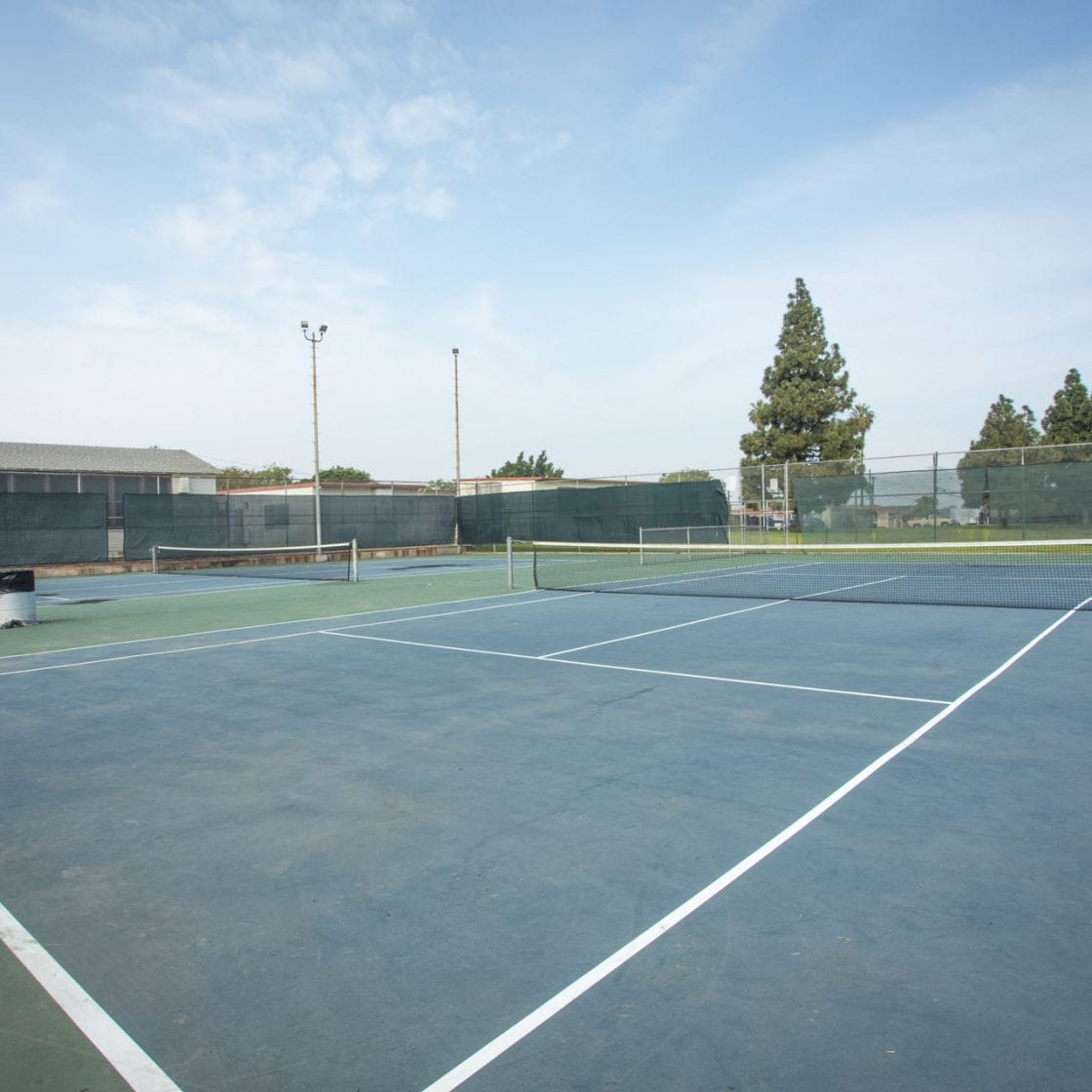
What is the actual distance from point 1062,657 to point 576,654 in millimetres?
4658

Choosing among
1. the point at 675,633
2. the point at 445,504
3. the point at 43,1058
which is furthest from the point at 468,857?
the point at 445,504

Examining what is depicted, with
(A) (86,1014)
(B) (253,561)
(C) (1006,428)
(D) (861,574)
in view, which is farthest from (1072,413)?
(A) (86,1014)

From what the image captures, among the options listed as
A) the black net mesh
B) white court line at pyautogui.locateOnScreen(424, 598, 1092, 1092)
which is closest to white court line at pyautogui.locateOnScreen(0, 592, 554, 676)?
white court line at pyautogui.locateOnScreen(424, 598, 1092, 1092)

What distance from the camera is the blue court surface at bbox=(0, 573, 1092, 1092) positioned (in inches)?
89.3

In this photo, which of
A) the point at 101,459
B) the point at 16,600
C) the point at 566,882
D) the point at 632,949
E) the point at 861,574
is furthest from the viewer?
the point at 101,459

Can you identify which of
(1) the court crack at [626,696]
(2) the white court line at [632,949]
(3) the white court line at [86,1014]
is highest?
(1) the court crack at [626,696]

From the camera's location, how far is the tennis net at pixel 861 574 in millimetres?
13422

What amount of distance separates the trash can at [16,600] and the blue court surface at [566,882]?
229 inches

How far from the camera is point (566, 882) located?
10.7 ft

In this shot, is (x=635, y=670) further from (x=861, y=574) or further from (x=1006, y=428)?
(x=1006, y=428)

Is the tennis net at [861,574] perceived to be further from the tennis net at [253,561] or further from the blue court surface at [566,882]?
the tennis net at [253,561]

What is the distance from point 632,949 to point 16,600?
1200cm

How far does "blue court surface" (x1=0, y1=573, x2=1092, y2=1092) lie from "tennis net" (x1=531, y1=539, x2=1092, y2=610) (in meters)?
6.94

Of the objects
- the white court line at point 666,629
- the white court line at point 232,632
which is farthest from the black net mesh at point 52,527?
the white court line at point 666,629
